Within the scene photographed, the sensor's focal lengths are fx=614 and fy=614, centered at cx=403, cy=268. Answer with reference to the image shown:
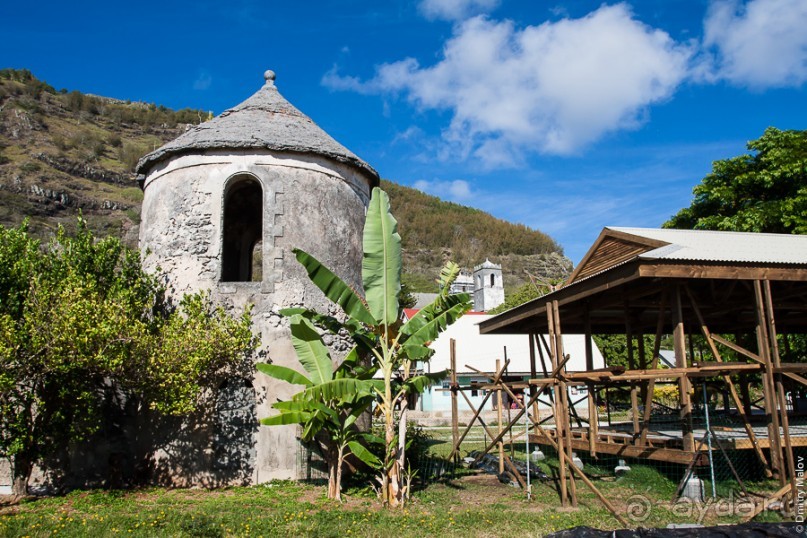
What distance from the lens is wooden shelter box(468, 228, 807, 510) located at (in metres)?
9.73

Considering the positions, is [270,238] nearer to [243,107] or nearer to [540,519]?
[243,107]

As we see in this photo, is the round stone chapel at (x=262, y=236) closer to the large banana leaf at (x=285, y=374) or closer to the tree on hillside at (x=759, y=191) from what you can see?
the large banana leaf at (x=285, y=374)

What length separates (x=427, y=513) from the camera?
9711mm

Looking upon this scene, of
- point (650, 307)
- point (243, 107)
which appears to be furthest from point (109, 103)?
point (650, 307)

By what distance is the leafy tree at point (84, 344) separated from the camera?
10.1m

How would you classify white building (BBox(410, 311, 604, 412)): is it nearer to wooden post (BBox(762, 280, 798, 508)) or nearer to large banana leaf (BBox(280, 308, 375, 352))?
large banana leaf (BBox(280, 308, 375, 352))

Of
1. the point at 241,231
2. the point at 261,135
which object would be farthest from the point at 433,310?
the point at 241,231

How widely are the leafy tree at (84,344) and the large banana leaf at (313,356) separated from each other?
4.45 ft

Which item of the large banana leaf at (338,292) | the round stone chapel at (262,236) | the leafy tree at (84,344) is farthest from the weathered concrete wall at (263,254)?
the large banana leaf at (338,292)

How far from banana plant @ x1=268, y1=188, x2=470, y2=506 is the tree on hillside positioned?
1564 cm

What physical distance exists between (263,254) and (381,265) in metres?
2.96

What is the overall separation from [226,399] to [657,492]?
27.7 feet

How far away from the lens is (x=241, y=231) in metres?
17.1

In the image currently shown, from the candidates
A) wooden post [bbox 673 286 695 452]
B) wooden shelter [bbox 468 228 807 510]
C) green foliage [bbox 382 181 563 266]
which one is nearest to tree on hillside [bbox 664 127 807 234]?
wooden shelter [bbox 468 228 807 510]
